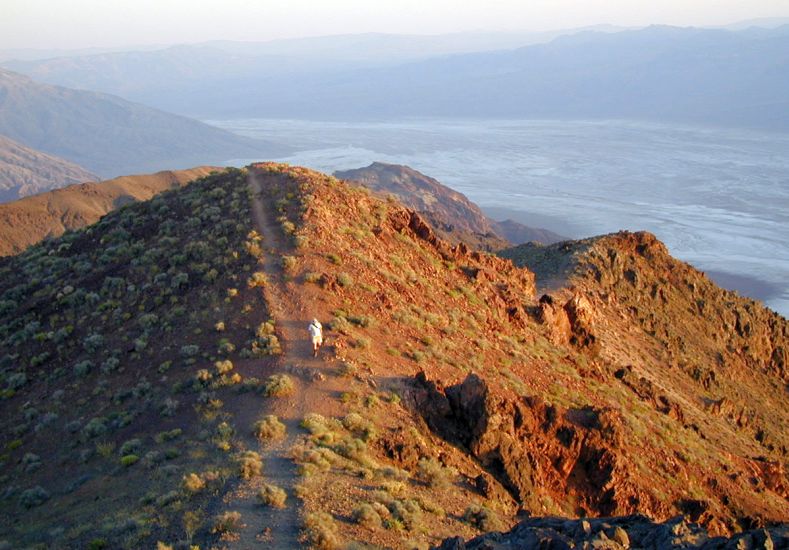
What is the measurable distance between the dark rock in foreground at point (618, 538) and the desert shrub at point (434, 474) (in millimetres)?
2937

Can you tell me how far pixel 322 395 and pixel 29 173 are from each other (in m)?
180

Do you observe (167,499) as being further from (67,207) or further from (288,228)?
(67,207)

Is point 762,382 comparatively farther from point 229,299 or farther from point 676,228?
point 676,228

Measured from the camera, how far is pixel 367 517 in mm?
10938

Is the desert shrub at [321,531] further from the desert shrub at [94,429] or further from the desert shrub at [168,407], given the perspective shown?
the desert shrub at [94,429]

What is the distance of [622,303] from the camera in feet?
102

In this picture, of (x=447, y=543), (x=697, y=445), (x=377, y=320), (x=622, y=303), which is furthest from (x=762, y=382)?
(x=447, y=543)

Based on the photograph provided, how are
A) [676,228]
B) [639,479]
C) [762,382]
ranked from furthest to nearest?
1. [676,228]
2. [762,382]
3. [639,479]

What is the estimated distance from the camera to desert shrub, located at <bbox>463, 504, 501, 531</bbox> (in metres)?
12.2

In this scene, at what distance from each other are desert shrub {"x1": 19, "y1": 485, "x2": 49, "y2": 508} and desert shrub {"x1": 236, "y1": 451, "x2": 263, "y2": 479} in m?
3.74

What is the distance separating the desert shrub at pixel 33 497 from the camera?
12.9 metres

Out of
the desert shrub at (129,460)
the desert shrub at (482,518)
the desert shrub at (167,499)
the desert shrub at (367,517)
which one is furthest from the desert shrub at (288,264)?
the desert shrub at (367,517)

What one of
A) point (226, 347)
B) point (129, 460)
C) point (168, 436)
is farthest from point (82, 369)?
point (129, 460)

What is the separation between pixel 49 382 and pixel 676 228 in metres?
122
